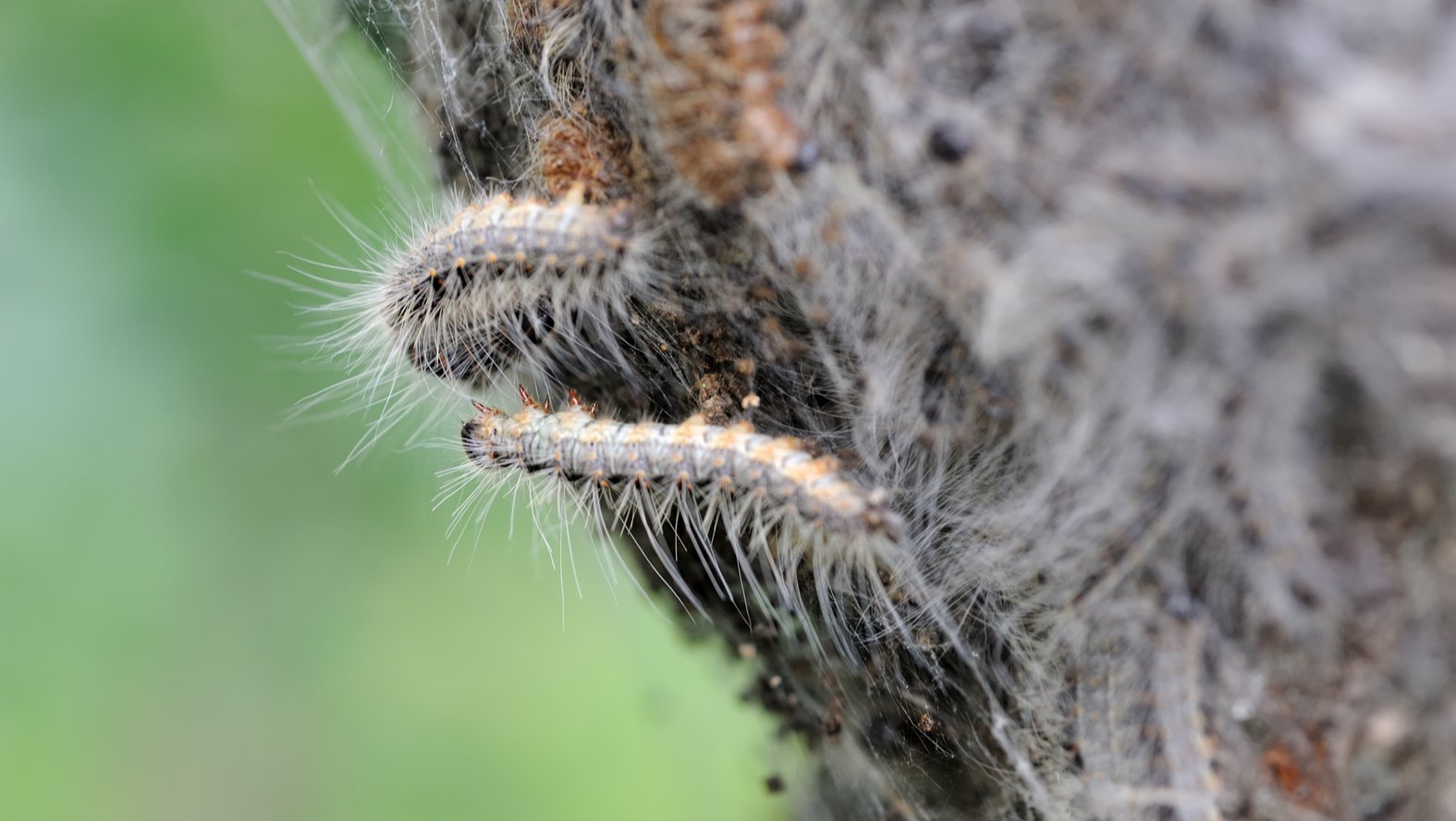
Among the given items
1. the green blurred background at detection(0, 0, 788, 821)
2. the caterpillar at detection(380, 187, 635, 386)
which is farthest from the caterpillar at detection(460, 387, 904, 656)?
the green blurred background at detection(0, 0, 788, 821)

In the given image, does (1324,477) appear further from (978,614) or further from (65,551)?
(65,551)

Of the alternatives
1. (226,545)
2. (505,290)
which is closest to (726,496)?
(505,290)

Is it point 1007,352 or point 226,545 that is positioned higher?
point 226,545

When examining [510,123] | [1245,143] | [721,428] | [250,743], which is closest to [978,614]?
[721,428]

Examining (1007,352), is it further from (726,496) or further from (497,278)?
(497,278)

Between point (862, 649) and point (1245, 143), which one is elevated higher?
point (1245, 143)
